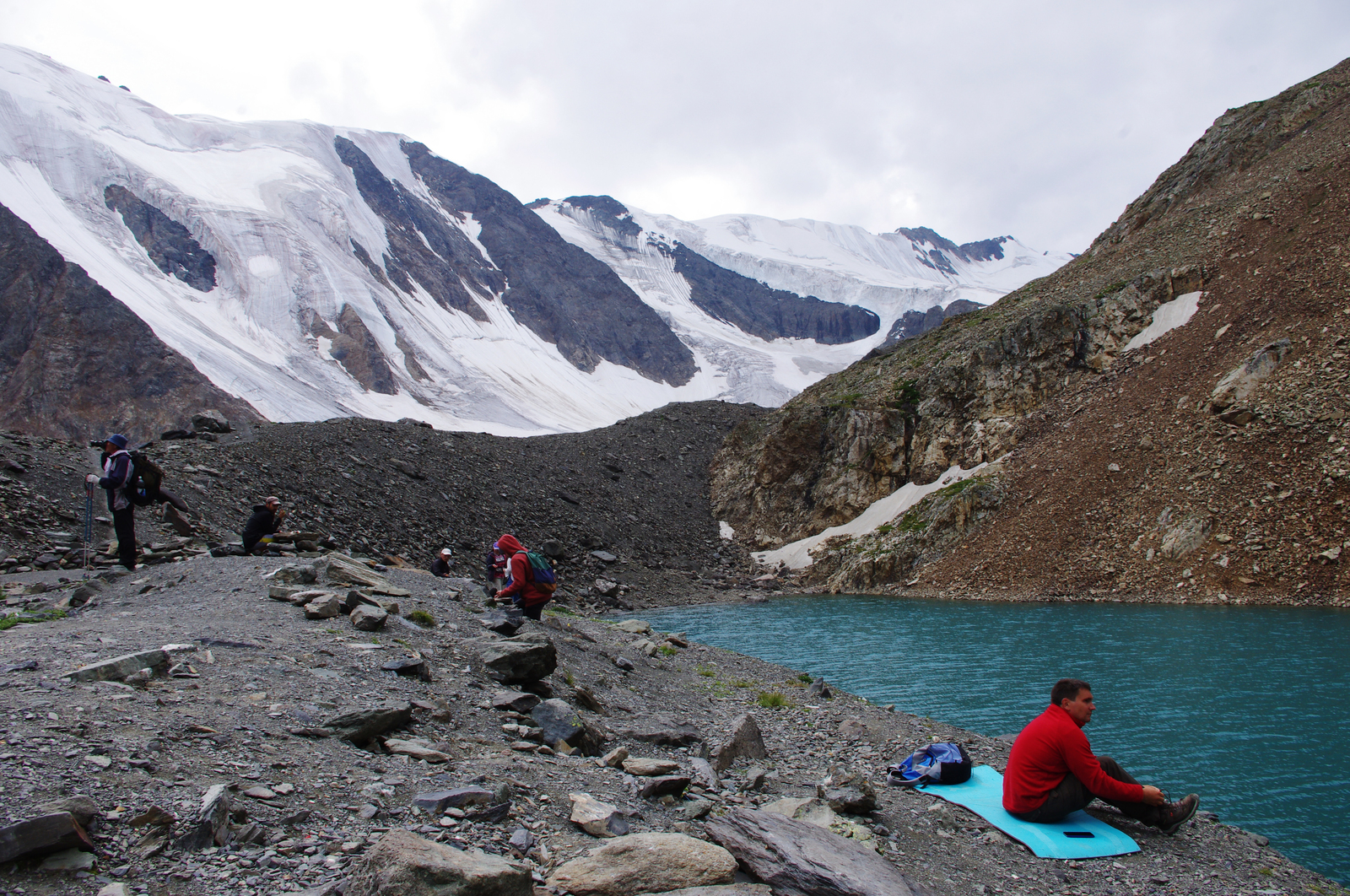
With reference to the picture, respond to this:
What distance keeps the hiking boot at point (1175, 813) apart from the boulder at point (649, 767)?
4.83 metres

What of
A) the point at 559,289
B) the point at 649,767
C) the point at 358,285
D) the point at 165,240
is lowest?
the point at 649,767

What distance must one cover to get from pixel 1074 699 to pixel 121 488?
1579 centimetres

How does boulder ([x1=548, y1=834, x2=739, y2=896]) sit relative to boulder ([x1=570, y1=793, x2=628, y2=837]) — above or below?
above

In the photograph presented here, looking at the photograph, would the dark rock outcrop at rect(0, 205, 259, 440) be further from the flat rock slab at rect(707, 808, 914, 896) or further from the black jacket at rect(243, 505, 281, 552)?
the flat rock slab at rect(707, 808, 914, 896)

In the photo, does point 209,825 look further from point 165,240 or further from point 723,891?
point 165,240

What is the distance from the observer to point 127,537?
46.5 feet

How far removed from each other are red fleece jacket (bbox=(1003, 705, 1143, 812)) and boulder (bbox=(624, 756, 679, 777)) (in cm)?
346

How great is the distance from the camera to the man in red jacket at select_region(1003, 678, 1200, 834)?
6.86 m

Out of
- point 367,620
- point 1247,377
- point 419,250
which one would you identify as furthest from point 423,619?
point 419,250

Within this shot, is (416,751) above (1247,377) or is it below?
below

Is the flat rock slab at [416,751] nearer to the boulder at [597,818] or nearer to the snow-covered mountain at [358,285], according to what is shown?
the boulder at [597,818]

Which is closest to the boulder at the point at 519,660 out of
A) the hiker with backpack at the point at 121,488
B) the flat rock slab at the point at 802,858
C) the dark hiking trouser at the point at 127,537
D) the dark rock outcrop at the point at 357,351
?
the flat rock slab at the point at 802,858

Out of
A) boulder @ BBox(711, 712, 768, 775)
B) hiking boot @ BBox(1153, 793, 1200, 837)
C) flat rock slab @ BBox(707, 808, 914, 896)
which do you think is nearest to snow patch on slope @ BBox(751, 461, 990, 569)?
boulder @ BBox(711, 712, 768, 775)

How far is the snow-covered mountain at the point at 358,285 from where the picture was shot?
85.4m
